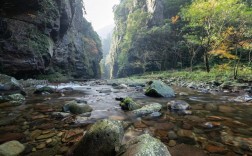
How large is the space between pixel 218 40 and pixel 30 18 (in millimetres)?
18638

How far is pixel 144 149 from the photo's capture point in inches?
70.8

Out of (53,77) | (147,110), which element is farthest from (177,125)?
(53,77)

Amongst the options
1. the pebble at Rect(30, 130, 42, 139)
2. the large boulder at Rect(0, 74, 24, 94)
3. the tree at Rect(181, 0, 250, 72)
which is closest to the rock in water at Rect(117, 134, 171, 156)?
the pebble at Rect(30, 130, 42, 139)

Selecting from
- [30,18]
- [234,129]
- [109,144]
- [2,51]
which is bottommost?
[234,129]

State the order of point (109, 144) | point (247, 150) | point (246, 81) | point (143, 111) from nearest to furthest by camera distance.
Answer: point (109, 144), point (247, 150), point (143, 111), point (246, 81)

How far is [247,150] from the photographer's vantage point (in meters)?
2.49

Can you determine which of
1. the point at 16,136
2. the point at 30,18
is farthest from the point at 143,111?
the point at 30,18

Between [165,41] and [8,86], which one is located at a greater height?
[165,41]

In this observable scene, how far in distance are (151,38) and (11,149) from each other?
3291cm

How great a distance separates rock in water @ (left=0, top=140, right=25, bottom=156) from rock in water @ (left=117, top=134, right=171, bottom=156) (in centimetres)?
138

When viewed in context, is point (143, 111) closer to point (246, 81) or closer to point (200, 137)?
point (200, 137)

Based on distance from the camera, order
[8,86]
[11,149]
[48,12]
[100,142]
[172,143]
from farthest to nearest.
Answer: [48,12]
[8,86]
[172,143]
[11,149]
[100,142]

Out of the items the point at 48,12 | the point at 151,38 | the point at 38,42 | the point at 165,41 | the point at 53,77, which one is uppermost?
the point at 48,12

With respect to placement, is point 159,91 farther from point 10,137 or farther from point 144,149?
point 144,149
